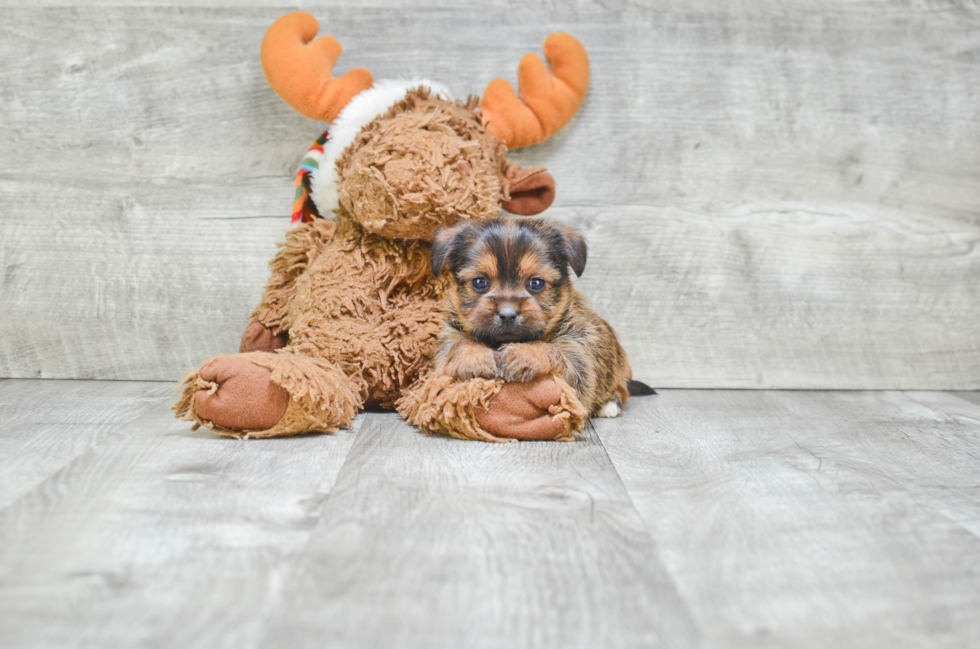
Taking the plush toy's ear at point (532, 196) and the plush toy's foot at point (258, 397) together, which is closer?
the plush toy's foot at point (258, 397)

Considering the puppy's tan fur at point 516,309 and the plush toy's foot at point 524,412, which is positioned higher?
the puppy's tan fur at point 516,309

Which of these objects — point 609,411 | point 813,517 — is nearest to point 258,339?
point 609,411

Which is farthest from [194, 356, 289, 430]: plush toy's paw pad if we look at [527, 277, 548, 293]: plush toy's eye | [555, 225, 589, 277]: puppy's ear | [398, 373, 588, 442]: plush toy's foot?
[555, 225, 589, 277]: puppy's ear

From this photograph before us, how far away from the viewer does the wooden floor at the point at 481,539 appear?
972 mm

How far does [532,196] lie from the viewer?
234cm

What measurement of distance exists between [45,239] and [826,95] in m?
2.79

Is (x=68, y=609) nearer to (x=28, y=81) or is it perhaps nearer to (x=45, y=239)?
(x=45, y=239)

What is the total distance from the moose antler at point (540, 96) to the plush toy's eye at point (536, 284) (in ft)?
1.94

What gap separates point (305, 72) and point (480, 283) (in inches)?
35.1

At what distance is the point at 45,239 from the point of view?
2.65m

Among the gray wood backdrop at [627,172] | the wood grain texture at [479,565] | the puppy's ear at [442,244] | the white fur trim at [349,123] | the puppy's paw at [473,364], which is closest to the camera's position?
the wood grain texture at [479,565]

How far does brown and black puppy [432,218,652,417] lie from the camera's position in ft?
6.26

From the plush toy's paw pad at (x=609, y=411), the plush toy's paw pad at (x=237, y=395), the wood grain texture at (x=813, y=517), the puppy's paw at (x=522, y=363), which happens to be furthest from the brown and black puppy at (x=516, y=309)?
the plush toy's paw pad at (x=237, y=395)

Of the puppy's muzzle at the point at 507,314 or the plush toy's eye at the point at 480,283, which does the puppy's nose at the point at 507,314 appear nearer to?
the puppy's muzzle at the point at 507,314
